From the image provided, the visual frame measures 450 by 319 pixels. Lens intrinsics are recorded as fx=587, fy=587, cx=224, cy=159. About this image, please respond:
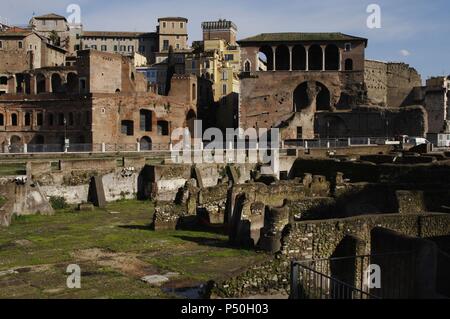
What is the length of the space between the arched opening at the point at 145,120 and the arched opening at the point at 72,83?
297 inches

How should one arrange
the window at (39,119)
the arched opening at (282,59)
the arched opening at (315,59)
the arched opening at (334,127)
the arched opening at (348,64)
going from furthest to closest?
the arched opening at (282,59) → the arched opening at (315,59) → the arched opening at (348,64) → the arched opening at (334,127) → the window at (39,119)

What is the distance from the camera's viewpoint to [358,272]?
12570 mm

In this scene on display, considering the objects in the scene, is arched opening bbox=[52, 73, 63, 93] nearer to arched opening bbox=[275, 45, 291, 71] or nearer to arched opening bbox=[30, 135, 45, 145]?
arched opening bbox=[30, 135, 45, 145]

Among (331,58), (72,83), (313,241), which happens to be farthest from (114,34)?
(313,241)

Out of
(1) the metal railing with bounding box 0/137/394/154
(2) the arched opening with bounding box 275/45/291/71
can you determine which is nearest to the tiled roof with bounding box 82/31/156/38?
(2) the arched opening with bounding box 275/45/291/71

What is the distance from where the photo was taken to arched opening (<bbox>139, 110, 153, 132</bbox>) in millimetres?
54781

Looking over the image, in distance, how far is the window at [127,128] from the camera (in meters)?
53.9

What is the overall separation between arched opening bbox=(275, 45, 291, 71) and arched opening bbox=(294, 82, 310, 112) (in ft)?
11.8

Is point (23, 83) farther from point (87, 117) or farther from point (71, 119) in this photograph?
point (87, 117)

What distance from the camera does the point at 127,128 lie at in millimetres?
54156

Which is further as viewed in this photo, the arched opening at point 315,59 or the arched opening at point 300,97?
the arched opening at point 315,59

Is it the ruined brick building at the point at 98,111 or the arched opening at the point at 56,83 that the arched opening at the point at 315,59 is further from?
the arched opening at the point at 56,83

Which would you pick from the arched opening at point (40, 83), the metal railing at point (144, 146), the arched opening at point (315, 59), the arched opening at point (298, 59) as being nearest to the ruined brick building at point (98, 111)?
the arched opening at point (40, 83)

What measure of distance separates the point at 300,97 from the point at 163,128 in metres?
14.7
